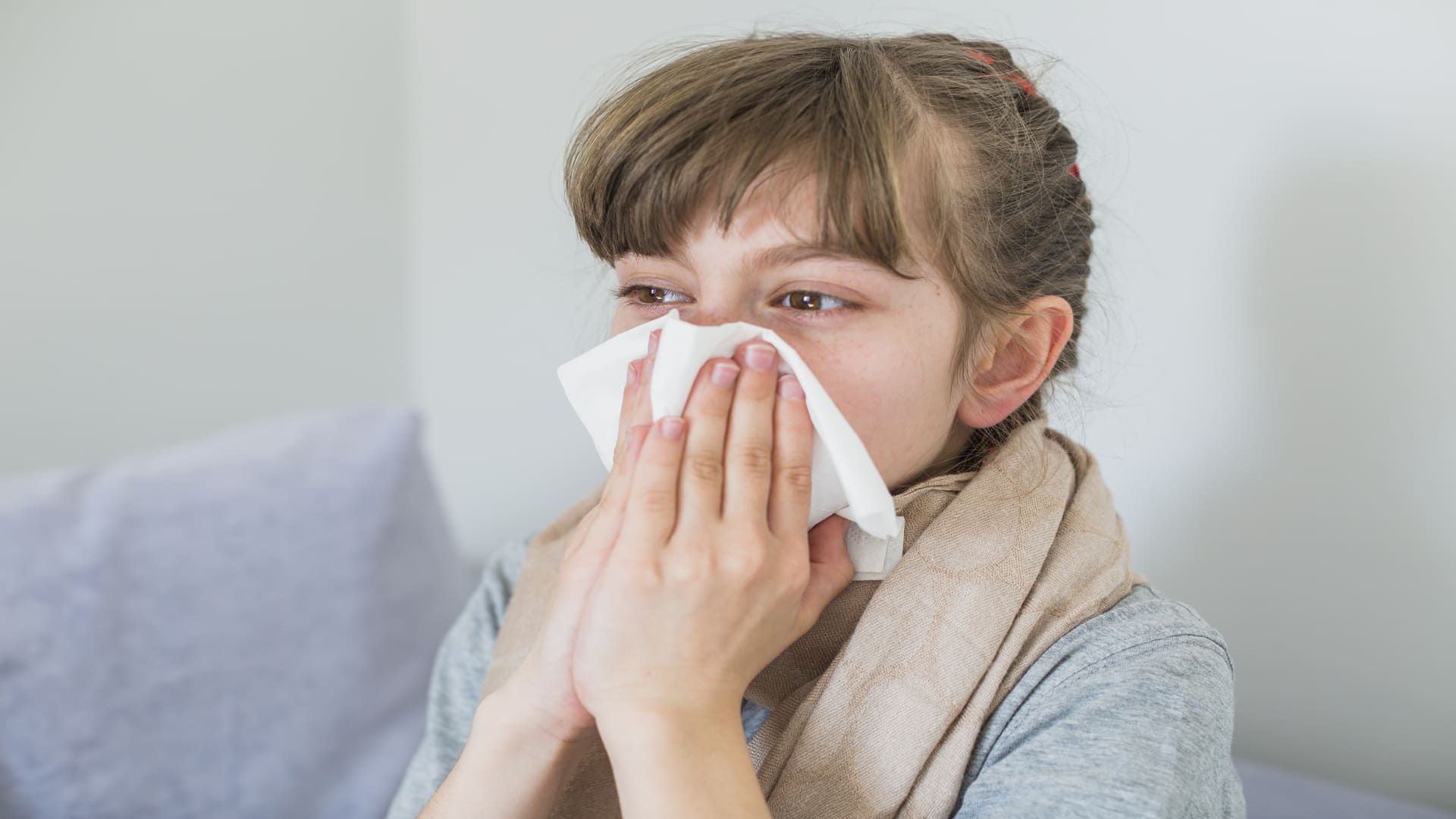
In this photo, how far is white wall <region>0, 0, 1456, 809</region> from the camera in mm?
1104

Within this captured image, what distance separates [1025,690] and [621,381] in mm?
373

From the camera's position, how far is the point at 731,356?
75cm

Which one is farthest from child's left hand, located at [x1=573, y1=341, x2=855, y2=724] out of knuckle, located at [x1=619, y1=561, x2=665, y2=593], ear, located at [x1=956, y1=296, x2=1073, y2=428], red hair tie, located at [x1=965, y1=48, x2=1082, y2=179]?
red hair tie, located at [x1=965, y1=48, x2=1082, y2=179]

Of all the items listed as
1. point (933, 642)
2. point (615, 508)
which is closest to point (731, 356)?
point (615, 508)

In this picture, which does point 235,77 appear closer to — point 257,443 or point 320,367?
point 320,367

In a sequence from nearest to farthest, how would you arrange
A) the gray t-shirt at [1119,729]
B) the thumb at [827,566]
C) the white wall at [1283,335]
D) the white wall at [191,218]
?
the gray t-shirt at [1119,729]
the thumb at [827,566]
the white wall at [1283,335]
the white wall at [191,218]

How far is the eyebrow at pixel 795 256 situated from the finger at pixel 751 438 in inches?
2.5

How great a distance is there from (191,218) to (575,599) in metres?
1.26

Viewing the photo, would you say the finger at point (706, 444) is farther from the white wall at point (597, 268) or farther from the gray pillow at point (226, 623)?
the gray pillow at point (226, 623)

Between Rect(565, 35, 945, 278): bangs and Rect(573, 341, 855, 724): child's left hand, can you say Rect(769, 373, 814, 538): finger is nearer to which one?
Rect(573, 341, 855, 724): child's left hand

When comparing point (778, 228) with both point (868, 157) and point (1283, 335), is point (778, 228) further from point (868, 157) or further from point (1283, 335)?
point (1283, 335)

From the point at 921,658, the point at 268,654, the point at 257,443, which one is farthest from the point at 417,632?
the point at 921,658

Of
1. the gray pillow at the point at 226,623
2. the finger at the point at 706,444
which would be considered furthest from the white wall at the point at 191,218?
the finger at the point at 706,444

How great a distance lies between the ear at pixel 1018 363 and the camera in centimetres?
89
